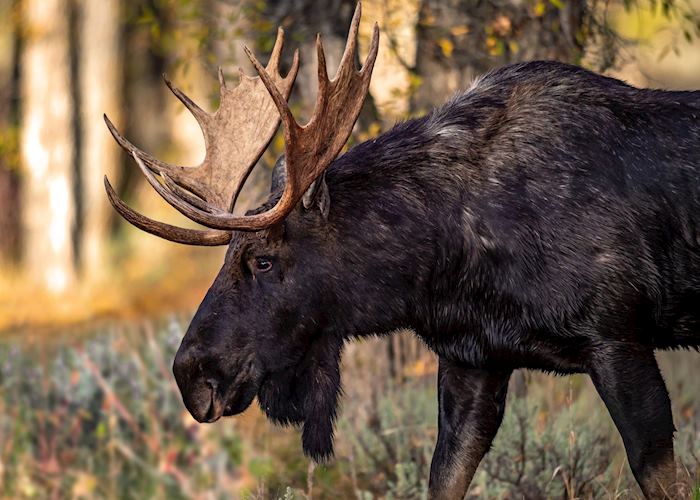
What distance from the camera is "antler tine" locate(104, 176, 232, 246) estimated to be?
4.82 metres

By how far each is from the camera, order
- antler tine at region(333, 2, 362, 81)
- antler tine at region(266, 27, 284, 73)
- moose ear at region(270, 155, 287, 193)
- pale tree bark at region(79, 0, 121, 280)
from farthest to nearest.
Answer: pale tree bark at region(79, 0, 121, 280)
antler tine at region(266, 27, 284, 73)
moose ear at region(270, 155, 287, 193)
antler tine at region(333, 2, 362, 81)

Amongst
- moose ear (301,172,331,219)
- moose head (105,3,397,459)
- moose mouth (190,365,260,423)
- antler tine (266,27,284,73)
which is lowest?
moose mouth (190,365,260,423)

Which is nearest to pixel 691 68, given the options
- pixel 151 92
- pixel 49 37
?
pixel 151 92

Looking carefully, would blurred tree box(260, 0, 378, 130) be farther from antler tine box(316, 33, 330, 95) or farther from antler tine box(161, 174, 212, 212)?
antler tine box(316, 33, 330, 95)

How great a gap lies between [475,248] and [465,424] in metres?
0.81

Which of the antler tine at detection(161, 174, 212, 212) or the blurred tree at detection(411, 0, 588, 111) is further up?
the blurred tree at detection(411, 0, 588, 111)

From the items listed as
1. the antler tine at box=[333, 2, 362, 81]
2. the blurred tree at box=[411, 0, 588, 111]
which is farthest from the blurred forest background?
the antler tine at box=[333, 2, 362, 81]

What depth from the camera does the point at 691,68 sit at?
102 feet

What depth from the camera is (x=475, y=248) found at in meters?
4.88

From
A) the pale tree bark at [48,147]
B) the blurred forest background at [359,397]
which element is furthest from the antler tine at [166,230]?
the pale tree bark at [48,147]

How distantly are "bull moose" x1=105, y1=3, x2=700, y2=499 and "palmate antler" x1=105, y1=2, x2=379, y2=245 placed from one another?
0.01 meters

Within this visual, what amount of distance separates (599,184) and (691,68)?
2729 cm

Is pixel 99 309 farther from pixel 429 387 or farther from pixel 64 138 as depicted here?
pixel 429 387

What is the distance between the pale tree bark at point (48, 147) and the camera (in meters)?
18.0
